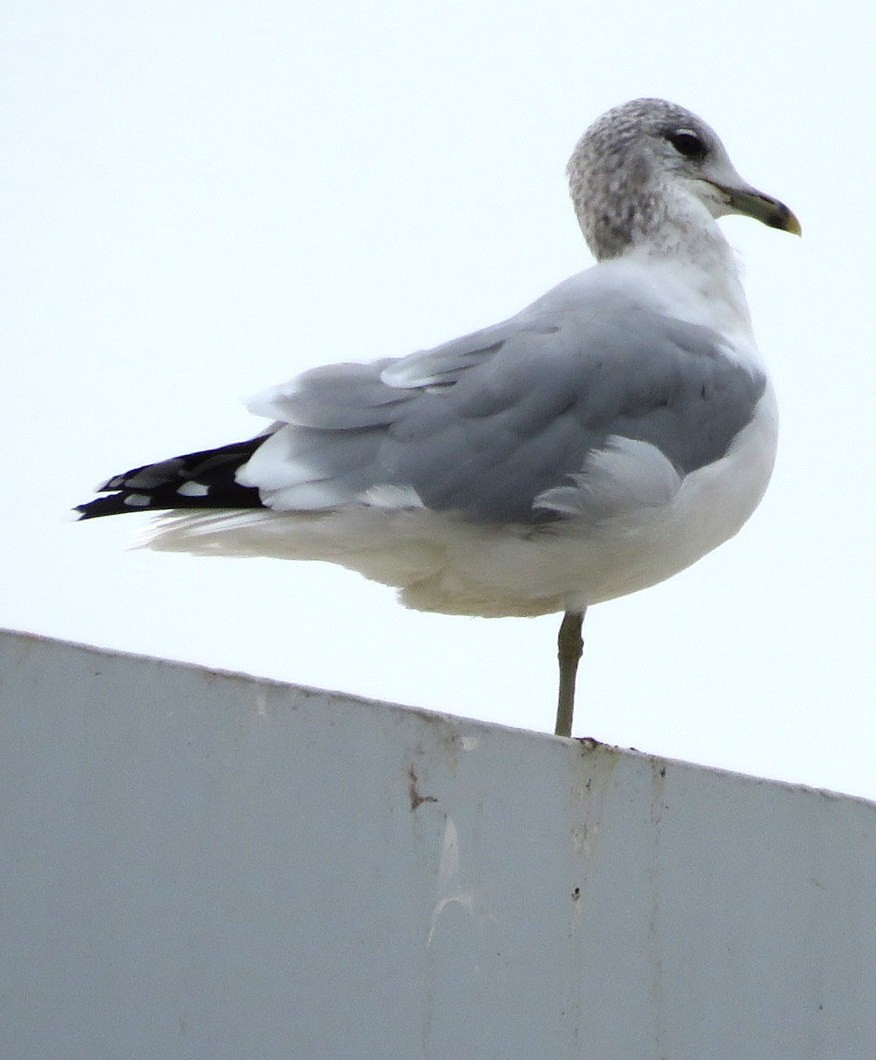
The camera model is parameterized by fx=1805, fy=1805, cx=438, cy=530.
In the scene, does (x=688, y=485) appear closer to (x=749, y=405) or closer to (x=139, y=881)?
(x=749, y=405)

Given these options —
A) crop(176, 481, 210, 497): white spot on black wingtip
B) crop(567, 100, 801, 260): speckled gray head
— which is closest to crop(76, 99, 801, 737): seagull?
crop(176, 481, 210, 497): white spot on black wingtip

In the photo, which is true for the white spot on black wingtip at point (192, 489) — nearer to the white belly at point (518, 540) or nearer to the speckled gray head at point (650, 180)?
the white belly at point (518, 540)

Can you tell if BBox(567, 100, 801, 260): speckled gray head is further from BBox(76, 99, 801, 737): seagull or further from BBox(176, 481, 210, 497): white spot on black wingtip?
BBox(176, 481, 210, 497): white spot on black wingtip

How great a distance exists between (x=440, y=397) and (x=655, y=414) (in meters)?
0.34

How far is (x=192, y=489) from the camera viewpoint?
262 cm

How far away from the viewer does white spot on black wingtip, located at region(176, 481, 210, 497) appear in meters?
2.61

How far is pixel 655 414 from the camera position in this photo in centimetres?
282

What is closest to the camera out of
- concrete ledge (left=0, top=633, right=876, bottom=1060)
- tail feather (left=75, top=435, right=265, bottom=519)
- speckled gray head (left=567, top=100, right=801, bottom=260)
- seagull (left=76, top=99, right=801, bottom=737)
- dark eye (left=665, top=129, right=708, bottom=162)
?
concrete ledge (left=0, top=633, right=876, bottom=1060)

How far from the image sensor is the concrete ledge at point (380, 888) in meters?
1.57

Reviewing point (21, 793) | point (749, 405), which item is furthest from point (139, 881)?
point (749, 405)

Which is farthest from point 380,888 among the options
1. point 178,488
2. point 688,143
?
point 688,143

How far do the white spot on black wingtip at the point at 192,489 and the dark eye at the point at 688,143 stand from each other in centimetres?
143

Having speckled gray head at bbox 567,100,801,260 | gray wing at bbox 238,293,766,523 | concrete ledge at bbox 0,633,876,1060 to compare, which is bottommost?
concrete ledge at bbox 0,633,876,1060

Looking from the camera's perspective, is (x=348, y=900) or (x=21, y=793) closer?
(x=21, y=793)
